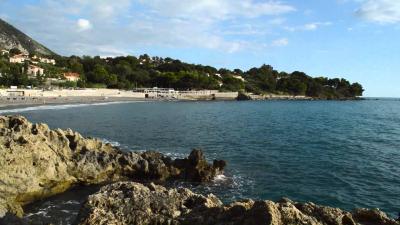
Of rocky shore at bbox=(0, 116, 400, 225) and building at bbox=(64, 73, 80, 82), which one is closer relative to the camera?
rocky shore at bbox=(0, 116, 400, 225)

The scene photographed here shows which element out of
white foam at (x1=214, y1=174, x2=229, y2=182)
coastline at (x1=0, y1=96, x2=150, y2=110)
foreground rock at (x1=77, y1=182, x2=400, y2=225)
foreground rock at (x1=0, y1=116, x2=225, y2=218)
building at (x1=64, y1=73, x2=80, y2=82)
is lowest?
coastline at (x1=0, y1=96, x2=150, y2=110)

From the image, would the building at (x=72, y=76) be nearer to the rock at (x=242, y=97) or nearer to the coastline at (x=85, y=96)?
the coastline at (x=85, y=96)

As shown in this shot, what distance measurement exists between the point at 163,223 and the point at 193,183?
13600 millimetres

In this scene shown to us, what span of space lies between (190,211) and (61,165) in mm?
11924

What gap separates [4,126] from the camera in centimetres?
1891

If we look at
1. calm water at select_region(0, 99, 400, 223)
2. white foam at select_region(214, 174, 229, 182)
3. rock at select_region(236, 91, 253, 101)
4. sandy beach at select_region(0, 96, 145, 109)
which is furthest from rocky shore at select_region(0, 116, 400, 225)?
rock at select_region(236, 91, 253, 101)

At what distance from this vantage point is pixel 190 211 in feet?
28.0

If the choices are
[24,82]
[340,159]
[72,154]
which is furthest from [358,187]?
[24,82]

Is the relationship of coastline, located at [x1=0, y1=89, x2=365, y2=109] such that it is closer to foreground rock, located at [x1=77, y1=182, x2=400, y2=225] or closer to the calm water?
the calm water

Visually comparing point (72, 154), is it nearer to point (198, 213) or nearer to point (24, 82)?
point (198, 213)

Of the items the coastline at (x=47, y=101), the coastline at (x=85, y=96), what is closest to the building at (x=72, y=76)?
the coastline at (x=85, y=96)

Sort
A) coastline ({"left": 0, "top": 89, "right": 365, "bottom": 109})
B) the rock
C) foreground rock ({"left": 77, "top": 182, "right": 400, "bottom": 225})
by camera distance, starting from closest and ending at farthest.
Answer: foreground rock ({"left": 77, "top": 182, "right": 400, "bottom": 225}) → coastline ({"left": 0, "top": 89, "right": 365, "bottom": 109}) → the rock

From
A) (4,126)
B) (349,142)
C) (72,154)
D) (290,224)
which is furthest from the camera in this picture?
(349,142)

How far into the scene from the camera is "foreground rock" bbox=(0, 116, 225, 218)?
16.2 meters
